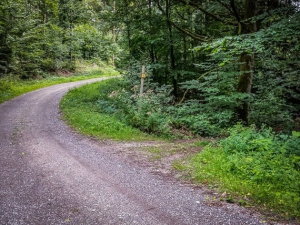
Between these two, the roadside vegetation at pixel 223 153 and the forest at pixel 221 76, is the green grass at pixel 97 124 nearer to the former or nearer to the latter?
the roadside vegetation at pixel 223 153

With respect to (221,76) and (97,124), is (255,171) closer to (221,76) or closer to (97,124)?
(221,76)

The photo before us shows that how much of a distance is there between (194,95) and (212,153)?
8.83m

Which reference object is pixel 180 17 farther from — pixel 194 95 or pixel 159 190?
pixel 159 190

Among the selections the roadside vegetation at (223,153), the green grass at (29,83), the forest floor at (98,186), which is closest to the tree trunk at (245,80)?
the roadside vegetation at (223,153)

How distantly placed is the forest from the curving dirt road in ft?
3.40

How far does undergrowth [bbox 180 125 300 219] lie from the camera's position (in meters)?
4.09

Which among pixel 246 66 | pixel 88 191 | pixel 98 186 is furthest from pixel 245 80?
pixel 88 191

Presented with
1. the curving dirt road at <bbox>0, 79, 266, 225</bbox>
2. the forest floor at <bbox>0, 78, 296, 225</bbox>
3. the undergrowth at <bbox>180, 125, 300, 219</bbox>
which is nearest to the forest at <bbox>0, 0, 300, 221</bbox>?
the undergrowth at <bbox>180, 125, 300, 219</bbox>

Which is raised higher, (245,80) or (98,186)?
(245,80)

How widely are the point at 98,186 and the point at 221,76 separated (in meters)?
7.28

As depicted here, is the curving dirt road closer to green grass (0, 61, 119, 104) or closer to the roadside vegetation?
the roadside vegetation

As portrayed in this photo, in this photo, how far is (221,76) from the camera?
32.6 ft

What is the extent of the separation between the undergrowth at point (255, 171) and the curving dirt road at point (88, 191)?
567 mm

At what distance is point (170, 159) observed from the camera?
639 cm
